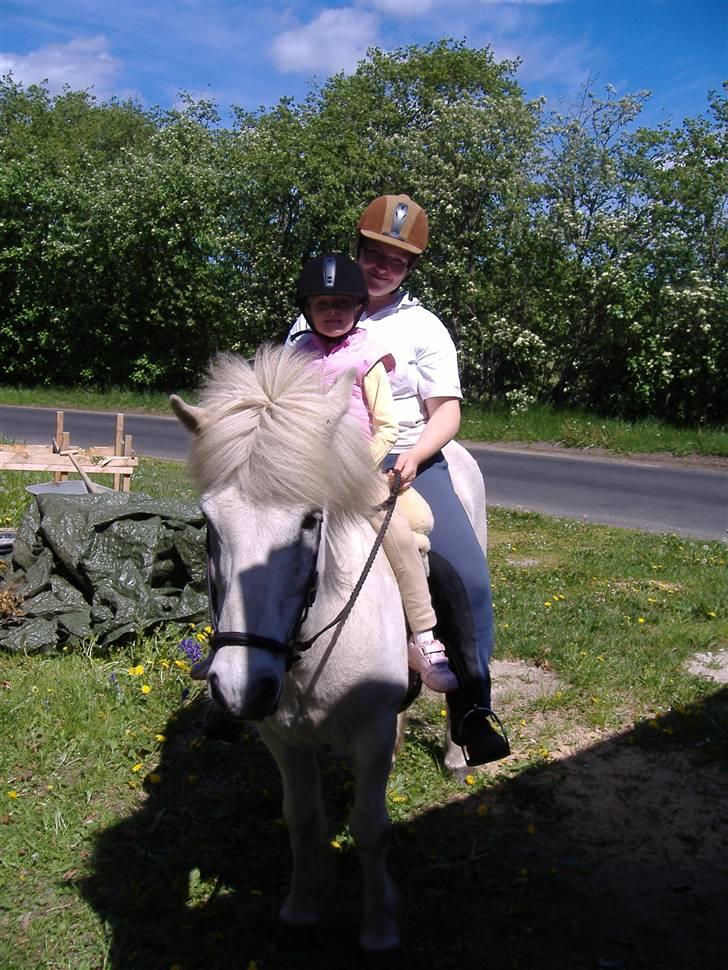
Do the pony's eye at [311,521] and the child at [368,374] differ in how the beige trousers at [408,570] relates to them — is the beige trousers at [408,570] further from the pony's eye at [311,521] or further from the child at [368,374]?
the pony's eye at [311,521]

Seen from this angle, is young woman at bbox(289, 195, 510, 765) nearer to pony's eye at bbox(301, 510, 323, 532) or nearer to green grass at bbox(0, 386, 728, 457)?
pony's eye at bbox(301, 510, 323, 532)

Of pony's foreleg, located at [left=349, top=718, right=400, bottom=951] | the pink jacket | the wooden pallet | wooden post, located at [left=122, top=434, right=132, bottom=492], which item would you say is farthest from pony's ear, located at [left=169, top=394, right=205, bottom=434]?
wooden post, located at [left=122, top=434, right=132, bottom=492]

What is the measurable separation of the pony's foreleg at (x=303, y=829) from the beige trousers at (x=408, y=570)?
68 centimetres

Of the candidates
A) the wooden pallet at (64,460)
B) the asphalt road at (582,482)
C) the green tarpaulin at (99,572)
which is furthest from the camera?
the asphalt road at (582,482)

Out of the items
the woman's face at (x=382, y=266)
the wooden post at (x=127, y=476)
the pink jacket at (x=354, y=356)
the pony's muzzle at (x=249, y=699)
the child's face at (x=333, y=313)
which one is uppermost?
the woman's face at (x=382, y=266)

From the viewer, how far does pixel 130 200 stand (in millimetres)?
25297

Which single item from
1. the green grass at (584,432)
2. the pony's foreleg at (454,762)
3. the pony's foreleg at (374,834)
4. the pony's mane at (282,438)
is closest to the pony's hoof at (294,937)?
the pony's foreleg at (374,834)

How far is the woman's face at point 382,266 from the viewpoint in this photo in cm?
362

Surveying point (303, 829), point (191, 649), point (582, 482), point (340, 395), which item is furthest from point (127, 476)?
point (582, 482)

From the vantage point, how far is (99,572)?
18.5 ft

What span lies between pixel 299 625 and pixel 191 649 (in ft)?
9.87

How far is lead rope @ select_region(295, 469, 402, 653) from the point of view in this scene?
266 cm

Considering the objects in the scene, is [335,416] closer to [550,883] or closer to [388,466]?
[388,466]

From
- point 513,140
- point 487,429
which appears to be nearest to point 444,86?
point 513,140
